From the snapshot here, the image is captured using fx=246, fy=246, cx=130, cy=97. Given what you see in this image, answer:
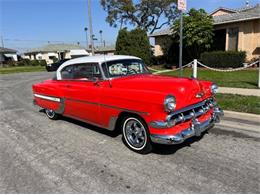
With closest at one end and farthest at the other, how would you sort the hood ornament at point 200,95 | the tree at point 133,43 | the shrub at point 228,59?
the hood ornament at point 200,95
the shrub at point 228,59
the tree at point 133,43

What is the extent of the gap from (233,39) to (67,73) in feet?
56.4

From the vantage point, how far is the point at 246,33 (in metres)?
18.4

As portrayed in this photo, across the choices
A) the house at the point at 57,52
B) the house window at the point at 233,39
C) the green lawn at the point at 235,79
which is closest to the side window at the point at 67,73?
the green lawn at the point at 235,79

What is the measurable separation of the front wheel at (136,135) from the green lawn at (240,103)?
10.6 ft

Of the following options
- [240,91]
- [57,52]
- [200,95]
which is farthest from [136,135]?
[57,52]

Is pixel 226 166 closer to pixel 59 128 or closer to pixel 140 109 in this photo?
pixel 140 109

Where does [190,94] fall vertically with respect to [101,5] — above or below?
below

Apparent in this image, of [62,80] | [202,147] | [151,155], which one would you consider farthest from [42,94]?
[202,147]

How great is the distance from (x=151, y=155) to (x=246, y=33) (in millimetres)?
17531

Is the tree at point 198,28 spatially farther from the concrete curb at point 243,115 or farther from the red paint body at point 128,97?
the red paint body at point 128,97

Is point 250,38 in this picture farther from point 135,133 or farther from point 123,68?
point 135,133

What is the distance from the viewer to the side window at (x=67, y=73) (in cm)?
574

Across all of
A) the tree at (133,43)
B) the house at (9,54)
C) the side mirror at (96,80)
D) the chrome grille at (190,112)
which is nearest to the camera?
the chrome grille at (190,112)

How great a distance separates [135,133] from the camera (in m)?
4.25
